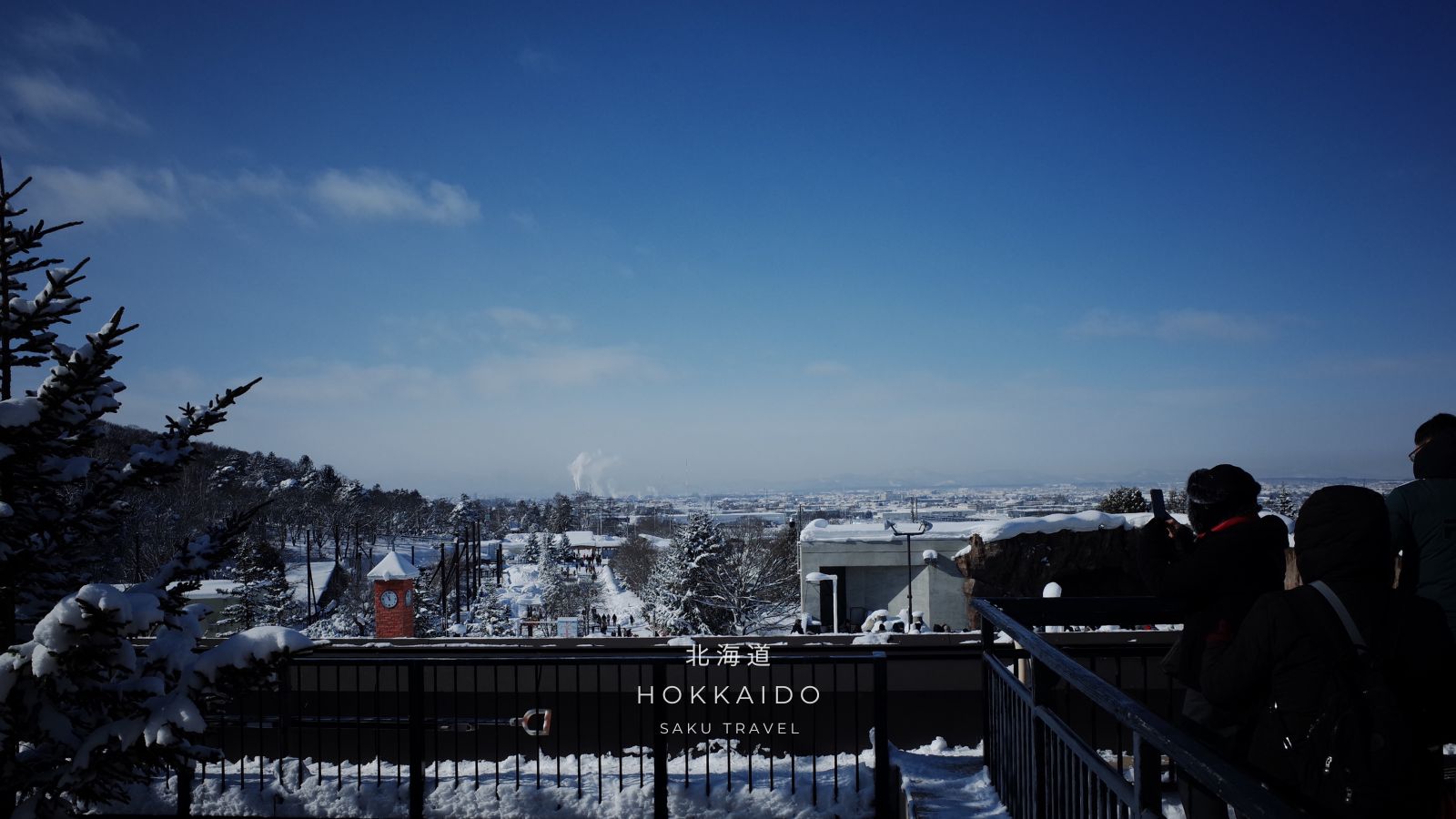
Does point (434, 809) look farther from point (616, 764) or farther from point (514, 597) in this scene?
point (514, 597)

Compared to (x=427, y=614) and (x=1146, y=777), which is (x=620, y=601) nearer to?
(x=427, y=614)

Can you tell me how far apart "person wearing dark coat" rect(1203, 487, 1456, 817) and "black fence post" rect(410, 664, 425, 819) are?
5036 mm

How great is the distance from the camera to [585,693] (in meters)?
9.49

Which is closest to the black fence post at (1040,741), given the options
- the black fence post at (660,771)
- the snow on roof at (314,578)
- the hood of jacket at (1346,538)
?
the hood of jacket at (1346,538)

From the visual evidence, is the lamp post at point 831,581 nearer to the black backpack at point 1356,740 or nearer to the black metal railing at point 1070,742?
the black metal railing at point 1070,742

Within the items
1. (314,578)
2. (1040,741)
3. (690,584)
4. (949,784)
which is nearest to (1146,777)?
(1040,741)

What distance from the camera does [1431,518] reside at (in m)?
3.29

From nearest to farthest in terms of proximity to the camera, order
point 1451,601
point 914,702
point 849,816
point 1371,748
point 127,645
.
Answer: point 1371,748
point 1451,601
point 127,645
point 849,816
point 914,702

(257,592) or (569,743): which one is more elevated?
(569,743)

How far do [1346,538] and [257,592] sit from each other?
4169 cm

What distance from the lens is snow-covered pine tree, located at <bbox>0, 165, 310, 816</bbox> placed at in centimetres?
338

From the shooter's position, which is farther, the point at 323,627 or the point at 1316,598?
the point at 323,627

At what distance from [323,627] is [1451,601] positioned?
151ft

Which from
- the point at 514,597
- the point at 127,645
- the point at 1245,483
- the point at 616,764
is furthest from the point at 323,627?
the point at 1245,483
